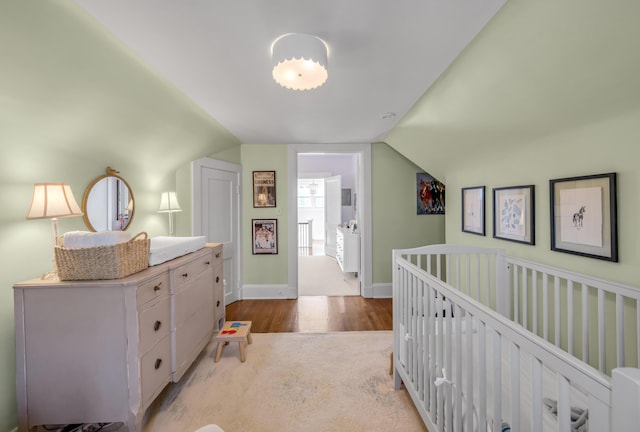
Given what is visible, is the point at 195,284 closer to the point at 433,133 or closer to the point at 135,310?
the point at 135,310

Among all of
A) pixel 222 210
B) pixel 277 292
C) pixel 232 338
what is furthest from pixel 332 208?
pixel 232 338

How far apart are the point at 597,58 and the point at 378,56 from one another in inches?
35.8

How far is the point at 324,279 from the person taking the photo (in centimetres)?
441

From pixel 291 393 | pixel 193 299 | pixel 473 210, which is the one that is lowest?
pixel 291 393

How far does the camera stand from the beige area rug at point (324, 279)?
12.5 ft

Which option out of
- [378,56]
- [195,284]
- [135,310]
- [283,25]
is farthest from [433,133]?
[135,310]

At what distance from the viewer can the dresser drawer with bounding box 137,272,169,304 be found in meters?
1.37

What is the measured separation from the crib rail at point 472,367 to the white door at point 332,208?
3.89 meters

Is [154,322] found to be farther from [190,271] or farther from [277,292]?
[277,292]

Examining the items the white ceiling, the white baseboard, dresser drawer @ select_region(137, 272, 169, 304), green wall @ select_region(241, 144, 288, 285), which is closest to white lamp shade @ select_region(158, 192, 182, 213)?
the white ceiling

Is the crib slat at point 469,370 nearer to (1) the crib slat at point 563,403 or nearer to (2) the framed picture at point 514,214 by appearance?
(1) the crib slat at point 563,403

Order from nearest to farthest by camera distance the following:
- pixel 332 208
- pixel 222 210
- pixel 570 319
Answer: pixel 570 319, pixel 222 210, pixel 332 208

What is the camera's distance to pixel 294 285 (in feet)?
11.5

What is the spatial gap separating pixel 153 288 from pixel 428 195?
321 centimetres
